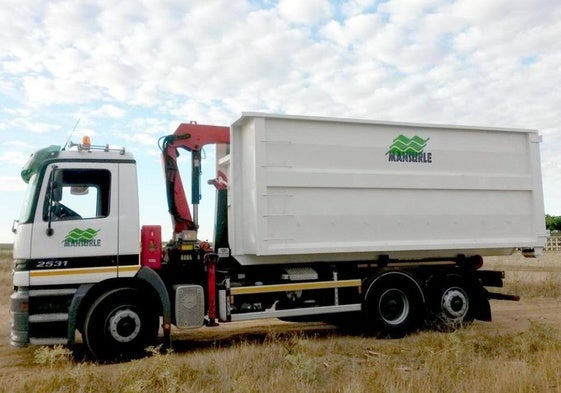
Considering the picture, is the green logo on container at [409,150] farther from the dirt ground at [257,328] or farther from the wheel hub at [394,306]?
the dirt ground at [257,328]

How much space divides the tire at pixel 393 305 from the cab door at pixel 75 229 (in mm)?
4047

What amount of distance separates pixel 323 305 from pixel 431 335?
5.59 ft

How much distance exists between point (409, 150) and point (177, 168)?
149 inches

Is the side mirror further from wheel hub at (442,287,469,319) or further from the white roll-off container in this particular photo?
wheel hub at (442,287,469,319)

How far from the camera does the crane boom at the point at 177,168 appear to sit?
28.5 ft

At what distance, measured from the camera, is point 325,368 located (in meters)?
6.33

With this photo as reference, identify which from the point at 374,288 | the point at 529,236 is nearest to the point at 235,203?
the point at 374,288

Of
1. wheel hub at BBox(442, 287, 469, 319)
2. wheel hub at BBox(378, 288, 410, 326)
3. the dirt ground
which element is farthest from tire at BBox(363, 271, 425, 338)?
the dirt ground

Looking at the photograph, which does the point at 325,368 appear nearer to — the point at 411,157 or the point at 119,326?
the point at 119,326

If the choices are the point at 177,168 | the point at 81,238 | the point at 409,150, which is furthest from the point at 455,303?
the point at 81,238

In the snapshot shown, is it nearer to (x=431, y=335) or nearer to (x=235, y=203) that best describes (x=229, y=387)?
→ (x=235, y=203)

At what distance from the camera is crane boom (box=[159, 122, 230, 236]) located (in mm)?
8680

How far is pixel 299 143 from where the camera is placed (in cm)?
873

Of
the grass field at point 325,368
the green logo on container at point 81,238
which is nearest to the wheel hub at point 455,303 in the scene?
the grass field at point 325,368
